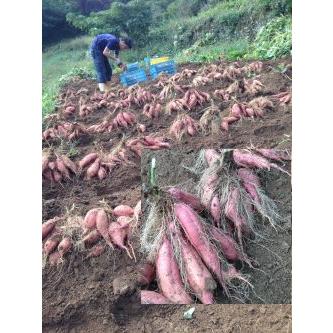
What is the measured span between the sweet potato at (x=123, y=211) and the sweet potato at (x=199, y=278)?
2.10 feet

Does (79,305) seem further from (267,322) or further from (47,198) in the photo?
(267,322)

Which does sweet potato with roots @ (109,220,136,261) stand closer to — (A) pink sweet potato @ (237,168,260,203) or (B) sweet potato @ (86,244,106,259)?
(B) sweet potato @ (86,244,106,259)

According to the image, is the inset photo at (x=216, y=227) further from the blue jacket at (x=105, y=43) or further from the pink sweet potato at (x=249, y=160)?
the blue jacket at (x=105, y=43)

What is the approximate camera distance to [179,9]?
418cm

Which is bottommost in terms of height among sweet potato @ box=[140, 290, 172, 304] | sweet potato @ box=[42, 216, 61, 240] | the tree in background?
sweet potato @ box=[140, 290, 172, 304]

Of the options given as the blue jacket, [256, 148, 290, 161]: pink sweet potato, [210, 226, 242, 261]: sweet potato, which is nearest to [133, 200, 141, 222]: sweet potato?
[210, 226, 242, 261]: sweet potato

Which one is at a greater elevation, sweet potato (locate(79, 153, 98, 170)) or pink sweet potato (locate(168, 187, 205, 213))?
sweet potato (locate(79, 153, 98, 170))

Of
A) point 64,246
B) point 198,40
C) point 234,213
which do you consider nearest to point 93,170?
point 64,246

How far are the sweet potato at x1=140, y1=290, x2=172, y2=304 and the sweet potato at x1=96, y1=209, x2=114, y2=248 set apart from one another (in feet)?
1.54

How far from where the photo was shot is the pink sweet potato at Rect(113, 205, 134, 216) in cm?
390

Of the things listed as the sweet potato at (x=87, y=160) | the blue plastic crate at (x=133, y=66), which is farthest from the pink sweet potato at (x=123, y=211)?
the blue plastic crate at (x=133, y=66)
